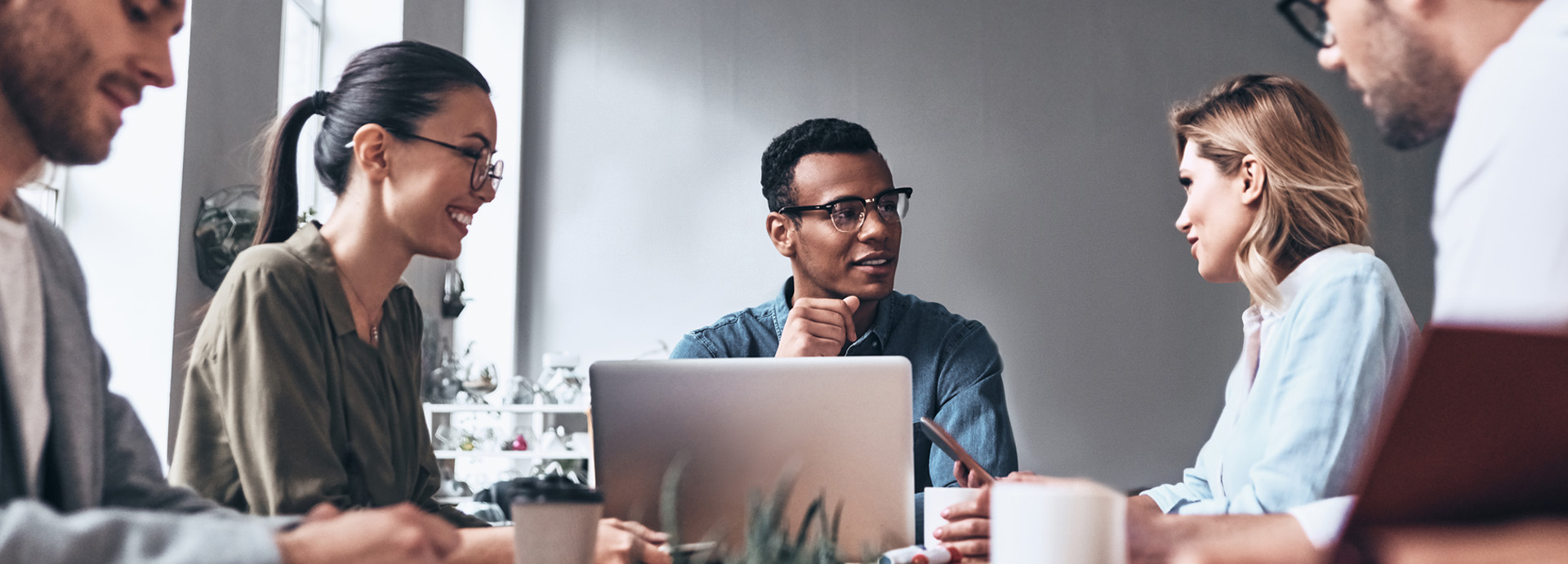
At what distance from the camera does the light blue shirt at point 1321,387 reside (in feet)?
4.30

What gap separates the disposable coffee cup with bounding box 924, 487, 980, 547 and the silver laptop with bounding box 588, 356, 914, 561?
0.07ft

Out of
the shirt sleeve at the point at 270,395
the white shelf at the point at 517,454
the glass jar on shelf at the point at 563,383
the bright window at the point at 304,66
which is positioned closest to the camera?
the shirt sleeve at the point at 270,395

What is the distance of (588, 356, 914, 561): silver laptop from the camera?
1218 mm

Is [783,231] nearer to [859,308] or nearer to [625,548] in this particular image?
[859,308]

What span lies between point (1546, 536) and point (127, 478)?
1093 millimetres

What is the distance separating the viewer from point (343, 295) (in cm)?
140

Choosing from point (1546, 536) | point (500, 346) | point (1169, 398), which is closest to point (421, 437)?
point (1546, 536)

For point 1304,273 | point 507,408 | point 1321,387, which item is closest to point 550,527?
point 1321,387

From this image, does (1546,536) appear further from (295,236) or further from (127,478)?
(295,236)

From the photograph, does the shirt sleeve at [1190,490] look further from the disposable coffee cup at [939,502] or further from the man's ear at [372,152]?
the man's ear at [372,152]

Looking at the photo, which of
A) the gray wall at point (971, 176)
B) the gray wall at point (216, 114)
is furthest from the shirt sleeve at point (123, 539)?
the gray wall at point (971, 176)

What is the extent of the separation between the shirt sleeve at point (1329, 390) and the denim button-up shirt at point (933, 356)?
533 millimetres

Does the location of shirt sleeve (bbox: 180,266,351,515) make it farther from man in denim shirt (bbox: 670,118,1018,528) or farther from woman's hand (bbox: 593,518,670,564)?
Result: man in denim shirt (bbox: 670,118,1018,528)

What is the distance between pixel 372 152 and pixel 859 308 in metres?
1.01
